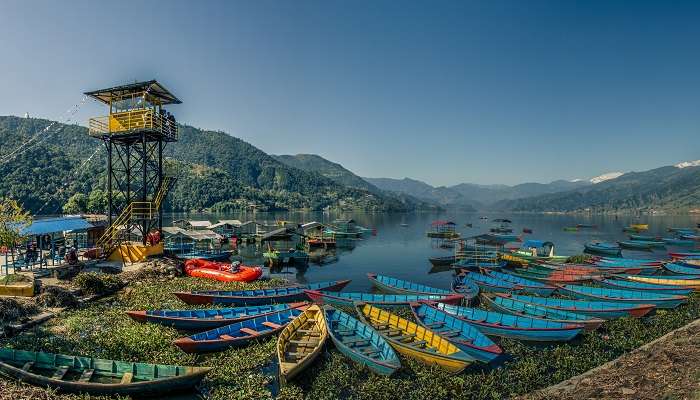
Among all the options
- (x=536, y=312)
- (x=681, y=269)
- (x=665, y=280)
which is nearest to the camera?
(x=536, y=312)

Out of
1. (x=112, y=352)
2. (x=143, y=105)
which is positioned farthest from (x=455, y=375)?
(x=143, y=105)

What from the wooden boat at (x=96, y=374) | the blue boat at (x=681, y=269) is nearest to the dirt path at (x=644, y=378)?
the wooden boat at (x=96, y=374)

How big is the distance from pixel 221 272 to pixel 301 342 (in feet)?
61.4

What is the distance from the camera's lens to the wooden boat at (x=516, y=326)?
21469 millimetres

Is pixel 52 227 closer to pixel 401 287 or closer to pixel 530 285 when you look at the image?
pixel 401 287

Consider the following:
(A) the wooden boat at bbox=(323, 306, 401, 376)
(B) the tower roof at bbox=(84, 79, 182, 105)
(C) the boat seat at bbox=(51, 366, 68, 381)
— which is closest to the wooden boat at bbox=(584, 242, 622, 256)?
(A) the wooden boat at bbox=(323, 306, 401, 376)

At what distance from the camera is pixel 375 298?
2916 cm

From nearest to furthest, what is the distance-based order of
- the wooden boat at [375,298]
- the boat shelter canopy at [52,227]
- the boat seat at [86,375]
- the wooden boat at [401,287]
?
the boat seat at [86,375] < the wooden boat at [375,298] < the boat shelter canopy at [52,227] < the wooden boat at [401,287]

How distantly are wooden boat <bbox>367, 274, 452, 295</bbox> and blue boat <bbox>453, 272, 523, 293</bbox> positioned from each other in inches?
165

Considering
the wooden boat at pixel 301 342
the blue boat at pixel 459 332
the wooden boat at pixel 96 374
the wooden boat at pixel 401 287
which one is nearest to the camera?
the wooden boat at pixel 96 374

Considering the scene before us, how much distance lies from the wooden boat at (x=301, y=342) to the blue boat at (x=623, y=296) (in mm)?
21811

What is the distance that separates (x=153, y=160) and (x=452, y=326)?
3318 centimetres

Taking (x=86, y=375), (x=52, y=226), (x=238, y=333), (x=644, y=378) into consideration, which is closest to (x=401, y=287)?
(x=238, y=333)

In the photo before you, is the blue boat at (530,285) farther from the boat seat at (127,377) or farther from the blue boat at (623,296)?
the boat seat at (127,377)
